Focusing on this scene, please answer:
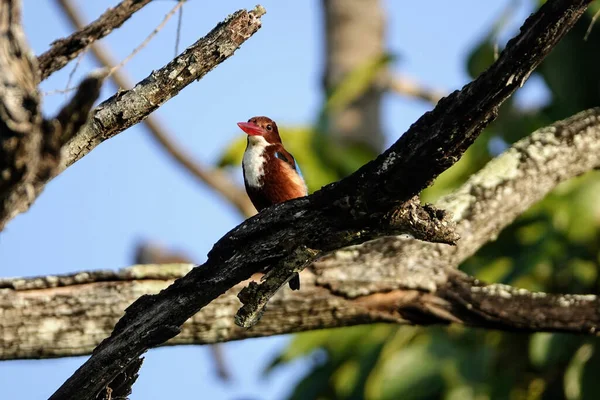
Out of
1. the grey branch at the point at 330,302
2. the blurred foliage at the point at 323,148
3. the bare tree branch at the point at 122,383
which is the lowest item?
the bare tree branch at the point at 122,383

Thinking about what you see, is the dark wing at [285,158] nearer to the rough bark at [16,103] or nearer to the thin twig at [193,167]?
the rough bark at [16,103]

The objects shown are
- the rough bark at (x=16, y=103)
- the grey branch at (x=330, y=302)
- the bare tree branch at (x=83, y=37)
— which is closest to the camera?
the rough bark at (x=16, y=103)

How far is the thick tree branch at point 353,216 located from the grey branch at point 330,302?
2.44 feet

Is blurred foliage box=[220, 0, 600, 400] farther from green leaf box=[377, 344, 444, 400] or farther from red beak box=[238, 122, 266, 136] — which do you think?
red beak box=[238, 122, 266, 136]

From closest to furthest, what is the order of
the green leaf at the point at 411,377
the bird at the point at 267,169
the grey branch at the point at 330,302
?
the grey branch at the point at 330,302
the bird at the point at 267,169
the green leaf at the point at 411,377

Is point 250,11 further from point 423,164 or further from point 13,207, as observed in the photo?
point 13,207

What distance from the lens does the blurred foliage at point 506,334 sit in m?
5.28

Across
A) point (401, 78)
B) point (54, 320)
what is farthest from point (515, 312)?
point (401, 78)

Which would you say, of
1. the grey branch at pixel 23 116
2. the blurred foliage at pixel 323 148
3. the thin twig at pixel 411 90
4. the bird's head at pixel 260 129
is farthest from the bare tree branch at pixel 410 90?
the grey branch at pixel 23 116

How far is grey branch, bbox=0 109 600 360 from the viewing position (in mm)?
3697

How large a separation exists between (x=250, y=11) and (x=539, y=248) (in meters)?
3.11

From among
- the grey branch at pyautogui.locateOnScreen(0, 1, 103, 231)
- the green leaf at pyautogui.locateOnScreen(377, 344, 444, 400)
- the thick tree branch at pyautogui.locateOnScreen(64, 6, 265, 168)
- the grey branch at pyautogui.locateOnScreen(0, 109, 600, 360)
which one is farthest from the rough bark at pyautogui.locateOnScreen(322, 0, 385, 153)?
the grey branch at pyautogui.locateOnScreen(0, 1, 103, 231)

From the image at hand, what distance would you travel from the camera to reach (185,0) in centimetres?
332

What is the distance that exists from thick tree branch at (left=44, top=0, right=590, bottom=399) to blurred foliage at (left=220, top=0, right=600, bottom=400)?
7.95ft
